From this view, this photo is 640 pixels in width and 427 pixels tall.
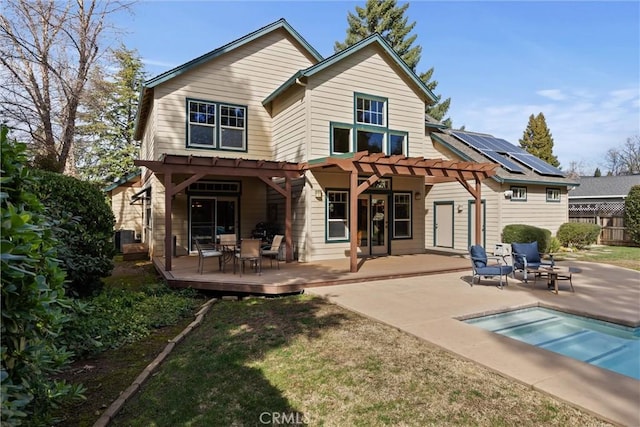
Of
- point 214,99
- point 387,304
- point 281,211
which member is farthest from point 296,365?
point 214,99

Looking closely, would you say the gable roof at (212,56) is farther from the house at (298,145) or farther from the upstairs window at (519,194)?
the upstairs window at (519,194)

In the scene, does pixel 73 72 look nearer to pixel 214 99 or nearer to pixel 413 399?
pixel 214 99

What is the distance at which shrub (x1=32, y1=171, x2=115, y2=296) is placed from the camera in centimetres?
650

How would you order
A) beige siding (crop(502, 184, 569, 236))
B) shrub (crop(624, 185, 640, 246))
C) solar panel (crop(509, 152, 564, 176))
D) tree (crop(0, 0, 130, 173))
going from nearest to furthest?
tree (crop(0, 0, 130, 173))
beige siding (crop(502, 184, 569, 236))
solar panel (crop(509, 152, 564, 176))
shrub (crop(624, 185, 640, 246))

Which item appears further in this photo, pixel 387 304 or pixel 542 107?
pixel 542 107

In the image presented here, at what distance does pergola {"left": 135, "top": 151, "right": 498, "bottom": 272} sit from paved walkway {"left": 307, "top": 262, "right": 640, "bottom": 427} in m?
2.06

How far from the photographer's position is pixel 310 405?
3.38 meters

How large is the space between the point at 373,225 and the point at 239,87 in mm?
6991

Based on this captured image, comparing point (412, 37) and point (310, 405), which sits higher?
point (412, 37)

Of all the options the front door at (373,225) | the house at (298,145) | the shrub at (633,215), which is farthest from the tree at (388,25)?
the front door at (373,225)

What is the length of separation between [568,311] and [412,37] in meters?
26.3

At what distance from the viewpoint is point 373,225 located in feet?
42.5

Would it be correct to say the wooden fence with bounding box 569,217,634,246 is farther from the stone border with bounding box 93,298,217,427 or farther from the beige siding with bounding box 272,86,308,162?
the stone border with bounding box 93,298,217,427

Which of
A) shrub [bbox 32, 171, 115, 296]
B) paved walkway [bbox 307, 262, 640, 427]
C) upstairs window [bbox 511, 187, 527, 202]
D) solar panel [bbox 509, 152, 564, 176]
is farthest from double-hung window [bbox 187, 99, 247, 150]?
solar panel [bbox 509, 152, 564, 176]
